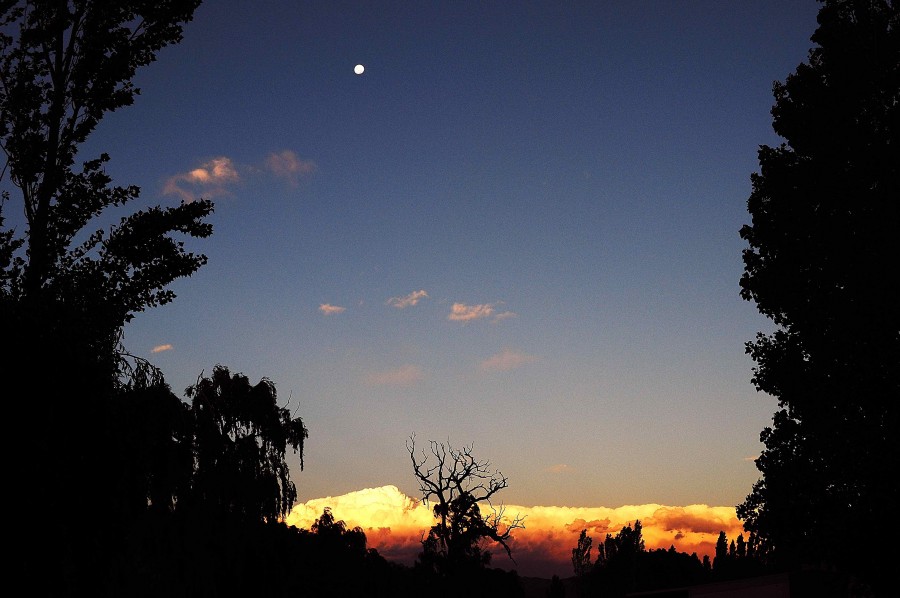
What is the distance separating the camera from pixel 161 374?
13781 mm

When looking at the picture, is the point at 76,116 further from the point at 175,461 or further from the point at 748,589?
the point at 748,589

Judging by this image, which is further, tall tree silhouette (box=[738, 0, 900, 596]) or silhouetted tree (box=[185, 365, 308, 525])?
silhouetted tree (box=[185, 365, 308, 525])

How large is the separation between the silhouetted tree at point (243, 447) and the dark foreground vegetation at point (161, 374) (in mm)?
638

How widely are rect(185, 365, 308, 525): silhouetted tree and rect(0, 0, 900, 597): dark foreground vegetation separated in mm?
638

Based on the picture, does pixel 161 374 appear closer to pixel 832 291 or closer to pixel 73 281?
pixel 73 281

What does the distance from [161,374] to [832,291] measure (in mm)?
14344

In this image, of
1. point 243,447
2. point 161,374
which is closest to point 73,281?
point 161,374

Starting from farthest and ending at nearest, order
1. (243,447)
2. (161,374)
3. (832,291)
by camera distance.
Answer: (243,447) → (832,291) → (161,374)

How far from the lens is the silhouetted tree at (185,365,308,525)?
24934mm

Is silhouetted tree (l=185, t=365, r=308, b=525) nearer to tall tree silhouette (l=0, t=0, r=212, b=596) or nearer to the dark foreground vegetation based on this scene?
the dark foreground vegetation

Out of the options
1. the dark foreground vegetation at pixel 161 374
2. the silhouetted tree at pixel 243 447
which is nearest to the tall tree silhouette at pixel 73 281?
the dark foreground vegetation at pixel 161 374

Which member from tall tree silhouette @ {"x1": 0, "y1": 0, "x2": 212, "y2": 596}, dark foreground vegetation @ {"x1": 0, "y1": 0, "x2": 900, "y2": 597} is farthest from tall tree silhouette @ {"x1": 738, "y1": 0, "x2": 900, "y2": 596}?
tall tree silhouette @ {"x1": 0, "y1": 0, "x2": 212, "y2": 596}

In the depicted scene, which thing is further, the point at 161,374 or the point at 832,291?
the point at 832,291

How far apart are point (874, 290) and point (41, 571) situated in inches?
640
